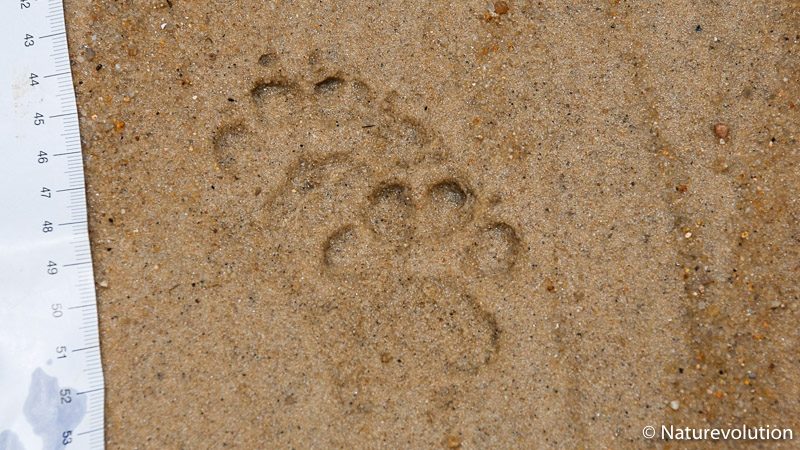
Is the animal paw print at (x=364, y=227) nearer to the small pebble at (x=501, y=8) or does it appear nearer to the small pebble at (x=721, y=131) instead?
the small pebble at (x=501, y=8)

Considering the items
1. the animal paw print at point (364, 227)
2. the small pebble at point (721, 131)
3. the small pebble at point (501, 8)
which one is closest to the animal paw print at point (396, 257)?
the animal paw print at point (364, 227)

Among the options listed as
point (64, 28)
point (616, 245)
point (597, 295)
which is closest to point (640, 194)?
point (616, 245)

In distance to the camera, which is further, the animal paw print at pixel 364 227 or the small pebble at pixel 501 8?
the small pebble at pixel 501 8

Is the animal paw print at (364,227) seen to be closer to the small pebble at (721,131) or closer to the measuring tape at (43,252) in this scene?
the measuring tape at (43,252)

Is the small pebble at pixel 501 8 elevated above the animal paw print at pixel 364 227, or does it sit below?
above

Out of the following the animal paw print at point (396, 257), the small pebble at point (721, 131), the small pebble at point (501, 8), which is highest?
the small pebble at point (501, 8)
